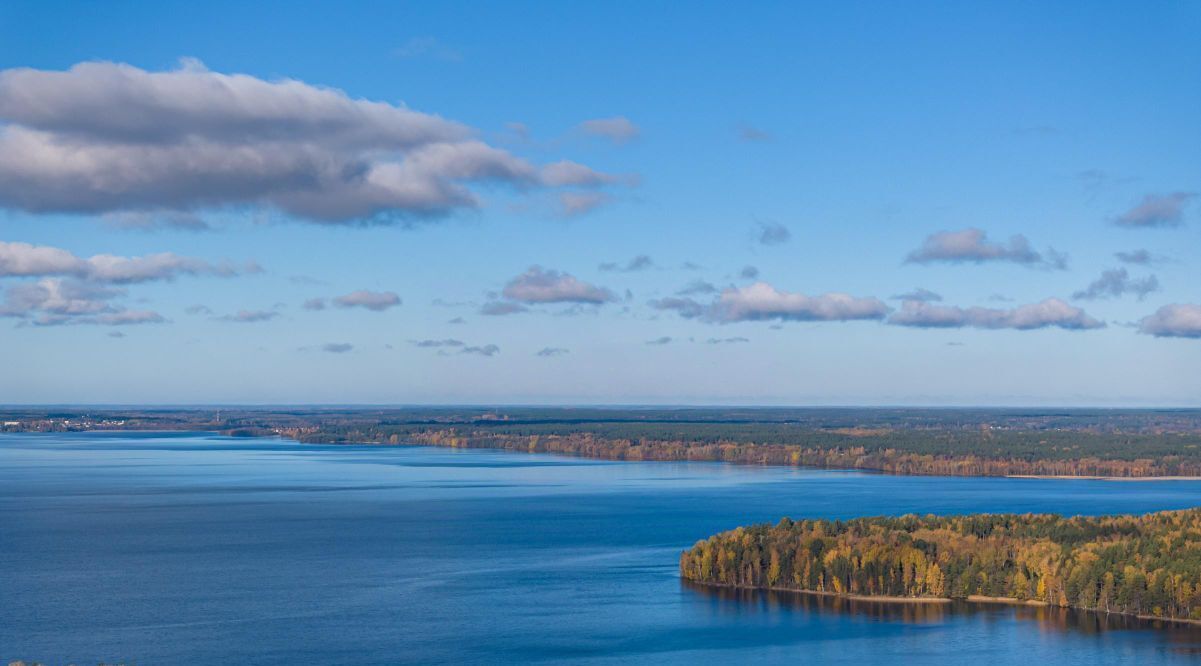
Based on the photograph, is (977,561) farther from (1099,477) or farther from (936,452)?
(936,452)

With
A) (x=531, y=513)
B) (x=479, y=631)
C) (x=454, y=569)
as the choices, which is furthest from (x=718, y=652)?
(x=531, y=513)

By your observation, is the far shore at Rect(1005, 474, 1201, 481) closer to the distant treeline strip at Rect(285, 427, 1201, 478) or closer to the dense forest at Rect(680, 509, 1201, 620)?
the distant treeline strip at Rect(285, 427, 1201, 478)

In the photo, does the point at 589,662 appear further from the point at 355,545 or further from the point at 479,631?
the point at 355,545

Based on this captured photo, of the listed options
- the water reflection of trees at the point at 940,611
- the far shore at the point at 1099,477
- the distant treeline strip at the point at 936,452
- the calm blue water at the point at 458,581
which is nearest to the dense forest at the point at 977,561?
the water reflection of trees at the point at 940,611

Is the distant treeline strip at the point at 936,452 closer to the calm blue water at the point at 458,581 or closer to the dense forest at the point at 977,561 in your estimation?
the calm blue water at the point at 458,581

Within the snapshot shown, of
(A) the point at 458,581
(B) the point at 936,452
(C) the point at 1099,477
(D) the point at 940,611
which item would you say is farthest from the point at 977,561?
(B) the point at 936,452
